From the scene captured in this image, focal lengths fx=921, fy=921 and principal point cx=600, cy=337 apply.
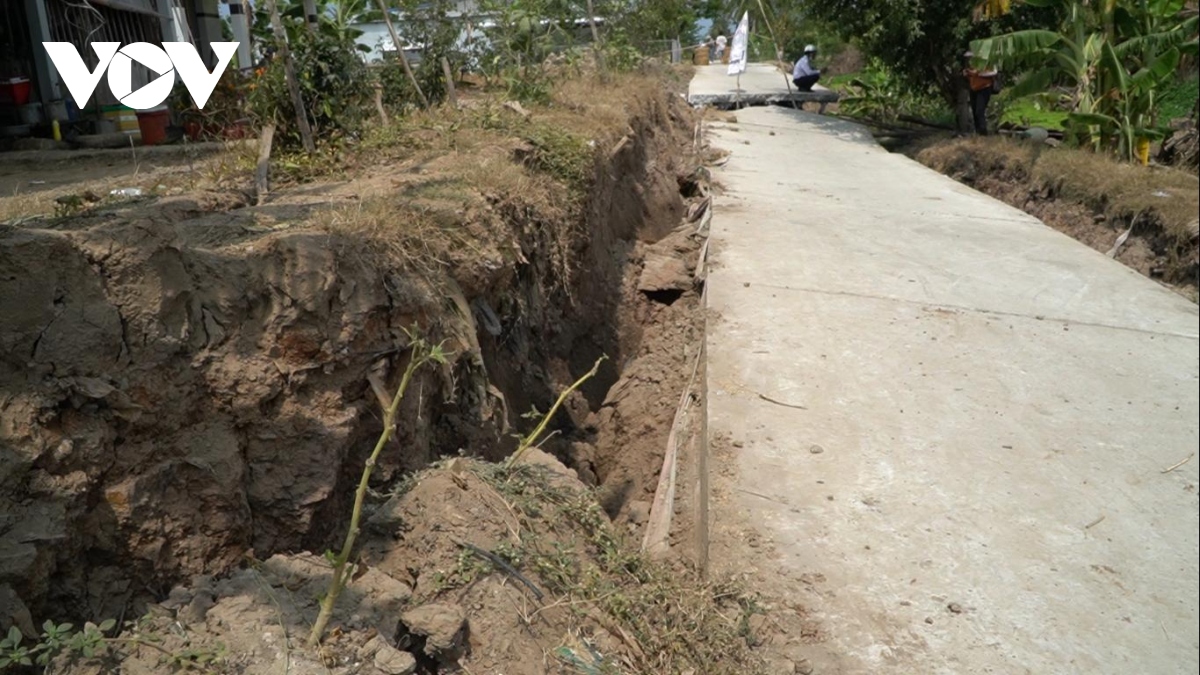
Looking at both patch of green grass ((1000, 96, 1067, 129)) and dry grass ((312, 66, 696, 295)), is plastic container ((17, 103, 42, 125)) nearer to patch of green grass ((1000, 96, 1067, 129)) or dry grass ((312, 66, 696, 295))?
dry grass ((312, 66, 696, 295))

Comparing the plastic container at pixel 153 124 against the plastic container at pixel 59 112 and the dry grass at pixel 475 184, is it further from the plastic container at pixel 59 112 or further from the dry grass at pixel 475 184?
the dry grass at pixel 475 184

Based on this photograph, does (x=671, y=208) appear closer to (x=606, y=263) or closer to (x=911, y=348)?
(x=606, y=263)

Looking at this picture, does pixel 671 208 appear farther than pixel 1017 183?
No

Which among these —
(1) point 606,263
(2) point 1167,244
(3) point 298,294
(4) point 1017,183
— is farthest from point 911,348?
(4) point 1017,183

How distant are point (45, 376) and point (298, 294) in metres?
0.98

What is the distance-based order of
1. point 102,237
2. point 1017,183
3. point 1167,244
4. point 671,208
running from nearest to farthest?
1. point 102,237
2. point 1167,244
3. point 671,208
4. point 1017,183

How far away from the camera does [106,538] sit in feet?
8.96

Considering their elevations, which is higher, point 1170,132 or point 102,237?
point 102,237

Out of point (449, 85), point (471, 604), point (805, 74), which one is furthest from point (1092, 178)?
point (805, 74)

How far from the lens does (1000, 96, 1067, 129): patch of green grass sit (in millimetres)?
17062

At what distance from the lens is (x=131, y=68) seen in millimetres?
3877

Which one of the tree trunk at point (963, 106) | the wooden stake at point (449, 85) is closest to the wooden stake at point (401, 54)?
the wooden stake at point (449, 85)

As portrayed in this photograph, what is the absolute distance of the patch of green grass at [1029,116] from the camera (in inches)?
672

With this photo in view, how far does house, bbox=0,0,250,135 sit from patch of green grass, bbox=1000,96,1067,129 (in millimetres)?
15003
